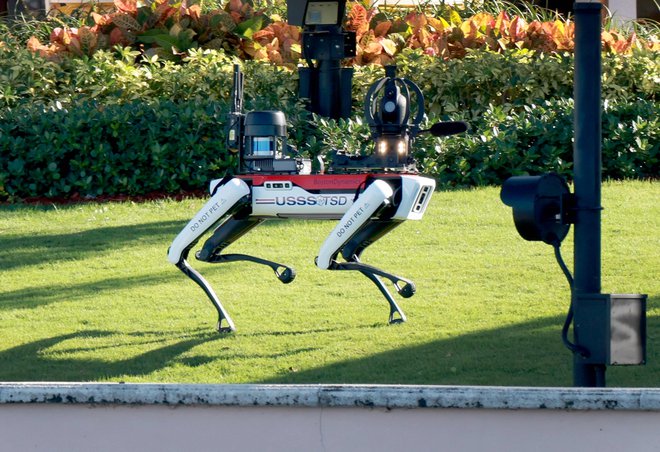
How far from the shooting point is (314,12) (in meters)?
11.0

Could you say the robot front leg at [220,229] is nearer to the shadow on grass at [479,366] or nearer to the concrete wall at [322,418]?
the shadow on grass at [479,366]

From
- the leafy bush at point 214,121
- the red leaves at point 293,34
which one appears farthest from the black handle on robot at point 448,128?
the red leaves at point 293,34

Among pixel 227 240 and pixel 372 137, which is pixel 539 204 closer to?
pixel 372 137

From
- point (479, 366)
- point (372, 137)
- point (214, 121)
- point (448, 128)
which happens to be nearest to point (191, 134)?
point (214, 121)

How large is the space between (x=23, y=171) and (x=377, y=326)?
5163 mm

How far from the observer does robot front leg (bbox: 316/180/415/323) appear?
6758 mm

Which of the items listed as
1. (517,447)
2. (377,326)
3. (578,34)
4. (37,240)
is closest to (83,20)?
(37,240)

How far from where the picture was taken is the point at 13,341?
741 centimetres

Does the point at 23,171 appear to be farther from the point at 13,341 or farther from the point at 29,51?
the point at 13,341

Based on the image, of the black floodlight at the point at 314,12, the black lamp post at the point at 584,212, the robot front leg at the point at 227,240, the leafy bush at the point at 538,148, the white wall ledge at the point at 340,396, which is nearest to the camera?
the white wall ledge at the point at 340,396

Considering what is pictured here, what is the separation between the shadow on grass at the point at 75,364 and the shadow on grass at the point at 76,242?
2232 millimetres

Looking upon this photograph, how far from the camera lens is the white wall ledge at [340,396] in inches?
165

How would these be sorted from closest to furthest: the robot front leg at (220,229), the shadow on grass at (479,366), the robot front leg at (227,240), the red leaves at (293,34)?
the shadow on grass at (479,366) → the robot front leg at (220,229) → the robot front leg at (227,240) → the red leaves at (293,34)

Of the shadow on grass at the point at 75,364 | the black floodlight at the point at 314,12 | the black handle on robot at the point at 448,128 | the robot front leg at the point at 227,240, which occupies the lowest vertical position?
the shadow on grass at the point at 75,364
